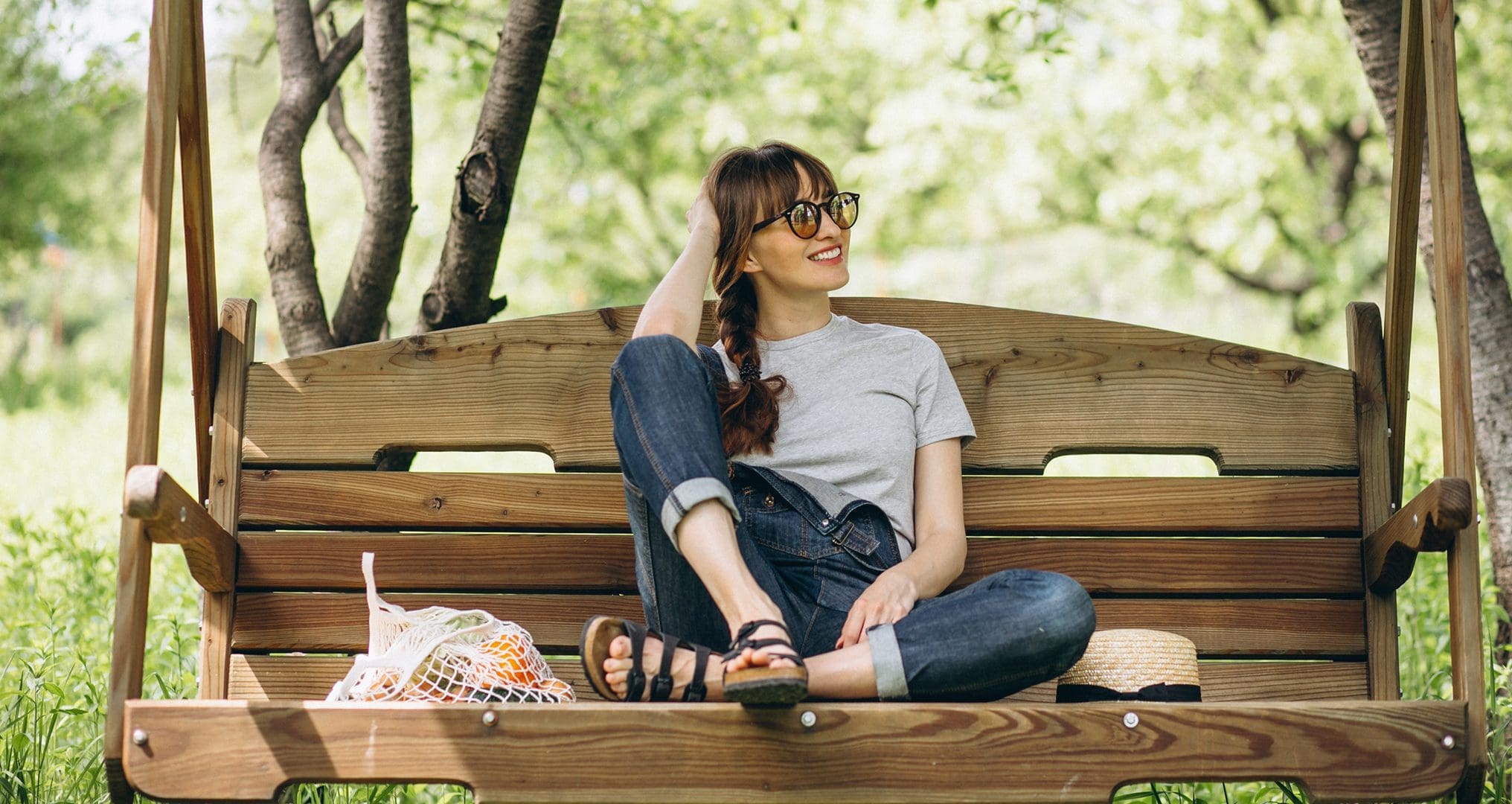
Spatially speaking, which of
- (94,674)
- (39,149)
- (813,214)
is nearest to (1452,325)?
(813,214)

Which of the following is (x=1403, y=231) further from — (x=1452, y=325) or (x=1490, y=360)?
(x=1490, y=360)

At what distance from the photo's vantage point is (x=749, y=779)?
186cm

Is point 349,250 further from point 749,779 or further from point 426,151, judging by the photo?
point 749,779

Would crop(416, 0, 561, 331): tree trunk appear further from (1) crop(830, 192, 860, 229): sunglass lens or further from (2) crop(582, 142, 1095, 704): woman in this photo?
(1) crop(830, 192, 860, 229): sunglass lens

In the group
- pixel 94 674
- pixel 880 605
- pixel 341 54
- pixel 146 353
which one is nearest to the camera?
pixel 146 353

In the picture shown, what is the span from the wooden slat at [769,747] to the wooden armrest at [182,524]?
0.93 ft

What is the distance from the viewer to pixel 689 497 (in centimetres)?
198

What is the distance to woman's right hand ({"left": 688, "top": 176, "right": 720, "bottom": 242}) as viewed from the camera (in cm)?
265

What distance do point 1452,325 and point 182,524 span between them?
6.75ft

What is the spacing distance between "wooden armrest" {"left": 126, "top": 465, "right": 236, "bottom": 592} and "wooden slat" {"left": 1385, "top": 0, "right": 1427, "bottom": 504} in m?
2.13

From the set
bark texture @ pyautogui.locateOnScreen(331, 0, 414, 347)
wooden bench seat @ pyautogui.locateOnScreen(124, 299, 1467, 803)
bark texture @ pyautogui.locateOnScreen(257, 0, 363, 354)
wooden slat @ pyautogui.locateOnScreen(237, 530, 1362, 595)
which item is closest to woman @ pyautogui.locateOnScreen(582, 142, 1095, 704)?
wooden bench seat @ pyautogui.locateOnScreen(124, 299, 1467, 803)

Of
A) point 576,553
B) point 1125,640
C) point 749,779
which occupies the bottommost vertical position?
point 749,779

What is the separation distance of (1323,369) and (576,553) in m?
1.53

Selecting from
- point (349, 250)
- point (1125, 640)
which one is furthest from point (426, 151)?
point (1125, 640)
